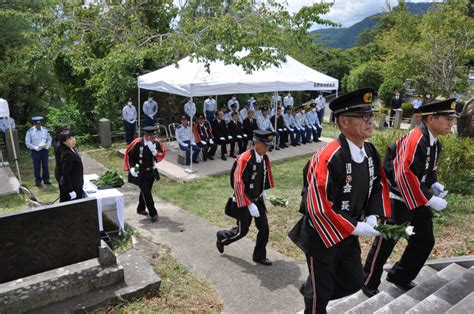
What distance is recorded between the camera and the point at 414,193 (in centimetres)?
391

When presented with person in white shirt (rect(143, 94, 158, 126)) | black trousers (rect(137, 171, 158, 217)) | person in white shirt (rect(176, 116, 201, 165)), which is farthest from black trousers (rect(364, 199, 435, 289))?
person in white shirt (rect(143, 94, 158, 126))

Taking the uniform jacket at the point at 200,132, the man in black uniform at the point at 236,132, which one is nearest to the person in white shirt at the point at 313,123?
the man in black uniform at the point at 236,132

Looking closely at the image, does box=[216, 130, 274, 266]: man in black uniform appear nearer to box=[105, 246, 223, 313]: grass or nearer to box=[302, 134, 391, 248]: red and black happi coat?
box=[105, 246, 223, 313]: grass

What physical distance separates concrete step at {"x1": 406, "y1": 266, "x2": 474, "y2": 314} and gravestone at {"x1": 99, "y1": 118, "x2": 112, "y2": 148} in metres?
12.8

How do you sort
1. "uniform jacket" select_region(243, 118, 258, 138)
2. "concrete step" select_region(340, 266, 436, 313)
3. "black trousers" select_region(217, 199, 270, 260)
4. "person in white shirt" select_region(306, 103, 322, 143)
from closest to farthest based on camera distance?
"concrete step" select_region(340, 266, 436, 313) → "black trousers" select_region(217, 199, 270, 260) → "uniform jacket" select_region(243, 118, 258, 138) → "person in white shirt" select_region(306, 103, 322, 143)

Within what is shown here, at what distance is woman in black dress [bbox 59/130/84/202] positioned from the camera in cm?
587

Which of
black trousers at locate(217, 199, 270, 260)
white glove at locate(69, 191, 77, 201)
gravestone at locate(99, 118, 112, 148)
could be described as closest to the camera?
black trousers at locate(217, 199, 270, 260)

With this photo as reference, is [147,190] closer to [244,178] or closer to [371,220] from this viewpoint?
[244,178]

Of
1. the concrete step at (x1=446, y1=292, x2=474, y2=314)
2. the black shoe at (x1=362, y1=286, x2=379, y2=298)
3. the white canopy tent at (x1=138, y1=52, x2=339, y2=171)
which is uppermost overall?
the white canopy tent at (x1=138, y1=52, x2=339, y2=171)

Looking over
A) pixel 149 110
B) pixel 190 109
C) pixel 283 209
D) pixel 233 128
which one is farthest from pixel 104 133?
pixel 283 209

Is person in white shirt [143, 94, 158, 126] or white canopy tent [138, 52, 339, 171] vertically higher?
white canopy tent [138, 52, 339, 171]

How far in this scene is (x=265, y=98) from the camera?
79.9 ft

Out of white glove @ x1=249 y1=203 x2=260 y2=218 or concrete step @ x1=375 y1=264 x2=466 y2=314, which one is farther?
white glove @ x1=249 y1=203 x2=260 y2=218

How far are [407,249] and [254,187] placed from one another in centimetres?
207
